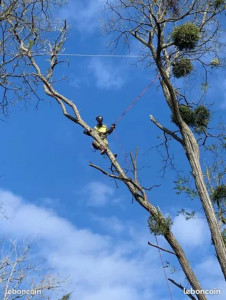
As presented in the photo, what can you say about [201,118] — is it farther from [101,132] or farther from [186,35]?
[101,132]

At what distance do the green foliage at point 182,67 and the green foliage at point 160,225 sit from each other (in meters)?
2.98

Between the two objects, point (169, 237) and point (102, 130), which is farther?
point (102, 130)

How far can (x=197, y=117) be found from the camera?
8391 mm

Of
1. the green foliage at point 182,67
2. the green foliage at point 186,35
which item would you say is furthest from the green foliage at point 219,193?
the green foliage at point 186,35

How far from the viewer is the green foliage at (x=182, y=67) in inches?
335

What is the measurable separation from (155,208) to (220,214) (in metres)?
2.54

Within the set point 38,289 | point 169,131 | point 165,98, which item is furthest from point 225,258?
point 38,289

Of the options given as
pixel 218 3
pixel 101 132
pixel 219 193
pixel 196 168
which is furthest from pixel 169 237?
pixel 218 3

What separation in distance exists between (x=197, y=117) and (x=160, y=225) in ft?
8.00

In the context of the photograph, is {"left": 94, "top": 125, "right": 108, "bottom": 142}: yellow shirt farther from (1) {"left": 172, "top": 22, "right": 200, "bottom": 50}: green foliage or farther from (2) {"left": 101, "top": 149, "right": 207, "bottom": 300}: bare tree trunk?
(1) {"left": 172, "top": 22, "right": 200, "bottom": 50}: green foliage

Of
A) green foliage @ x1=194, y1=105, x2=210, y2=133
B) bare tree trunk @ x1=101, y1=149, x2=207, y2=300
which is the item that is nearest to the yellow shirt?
bare tree trunk @ x1=101, y1=149, x2=207, y2=300

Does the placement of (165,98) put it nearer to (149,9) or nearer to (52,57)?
(149,9)

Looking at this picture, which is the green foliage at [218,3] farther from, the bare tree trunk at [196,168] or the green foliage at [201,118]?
the green foliage at [201,118]

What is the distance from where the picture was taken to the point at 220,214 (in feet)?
30.1
